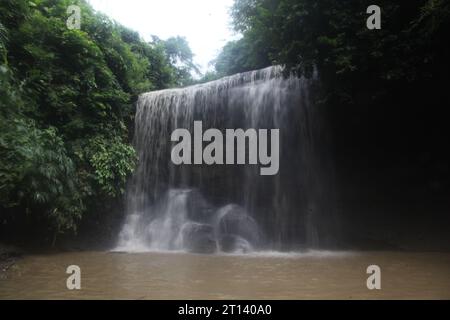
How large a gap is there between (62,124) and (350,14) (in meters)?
7.89

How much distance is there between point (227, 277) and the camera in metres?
5.88

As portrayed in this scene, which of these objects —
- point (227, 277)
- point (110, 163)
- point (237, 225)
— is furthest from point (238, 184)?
point (227, 277)

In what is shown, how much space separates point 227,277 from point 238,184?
597 centimetres

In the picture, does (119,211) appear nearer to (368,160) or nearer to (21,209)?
(21,209)

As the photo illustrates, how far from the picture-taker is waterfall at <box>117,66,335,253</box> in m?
10.8

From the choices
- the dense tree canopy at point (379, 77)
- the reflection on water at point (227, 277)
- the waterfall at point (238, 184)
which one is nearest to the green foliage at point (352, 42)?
the dense tree canopy at point (379, 77)

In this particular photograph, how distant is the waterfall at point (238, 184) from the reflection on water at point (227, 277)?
8.06ft

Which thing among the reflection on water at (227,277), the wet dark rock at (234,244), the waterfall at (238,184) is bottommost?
the wet dark rock at (234,244)

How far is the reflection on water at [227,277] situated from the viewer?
4754mm

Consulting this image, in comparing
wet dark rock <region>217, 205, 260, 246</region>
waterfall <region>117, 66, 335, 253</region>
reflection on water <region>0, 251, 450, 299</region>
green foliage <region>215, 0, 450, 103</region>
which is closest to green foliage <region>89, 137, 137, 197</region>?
waterfall <region>117, 66, 335, 253</region>

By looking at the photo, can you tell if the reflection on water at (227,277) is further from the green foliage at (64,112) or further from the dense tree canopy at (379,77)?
the dense tree canopy at (379,77)

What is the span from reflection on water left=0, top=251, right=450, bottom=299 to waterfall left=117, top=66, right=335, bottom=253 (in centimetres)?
246

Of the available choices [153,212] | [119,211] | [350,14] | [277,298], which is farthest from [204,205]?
[277,298]
